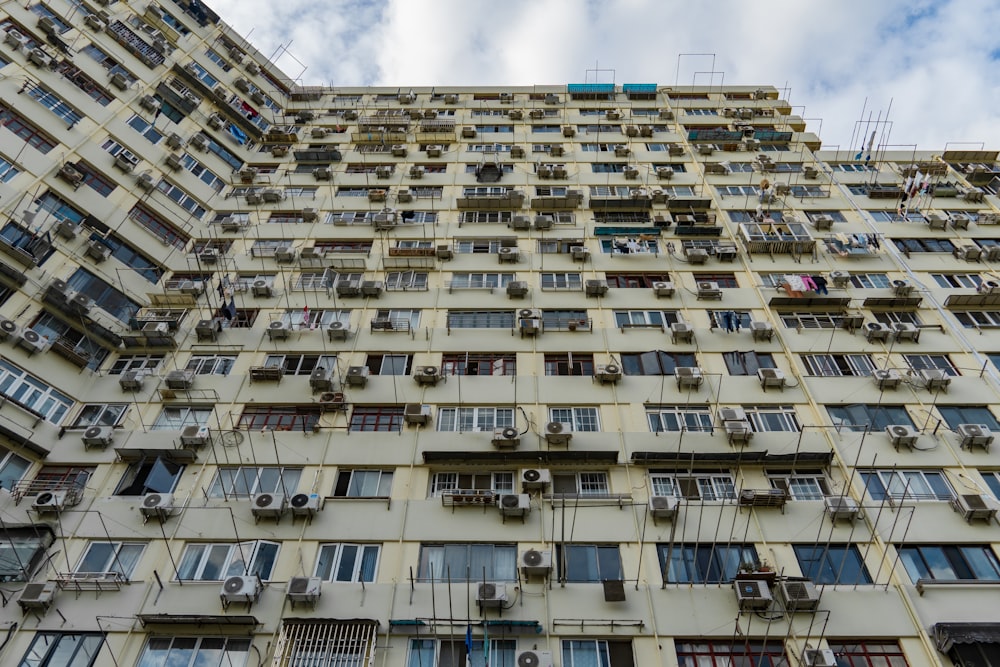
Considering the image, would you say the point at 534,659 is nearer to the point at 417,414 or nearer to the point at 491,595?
the point at 491,595

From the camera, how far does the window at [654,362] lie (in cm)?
2194

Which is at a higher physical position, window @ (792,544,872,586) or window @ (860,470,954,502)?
window @ (860,470,954,502)

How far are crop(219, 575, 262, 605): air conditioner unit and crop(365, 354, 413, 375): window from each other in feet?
27.6

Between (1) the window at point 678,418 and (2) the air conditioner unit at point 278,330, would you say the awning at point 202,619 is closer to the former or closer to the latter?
(2) the air conditioner unit at point 278,330

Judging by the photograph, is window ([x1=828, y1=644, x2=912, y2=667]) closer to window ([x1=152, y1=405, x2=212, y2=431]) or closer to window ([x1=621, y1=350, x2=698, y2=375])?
window ([x1=621, y1=350, x2=698, y2=375])

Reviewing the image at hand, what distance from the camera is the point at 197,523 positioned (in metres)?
17.7

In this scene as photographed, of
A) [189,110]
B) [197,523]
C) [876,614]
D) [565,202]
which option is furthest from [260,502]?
[189,110]

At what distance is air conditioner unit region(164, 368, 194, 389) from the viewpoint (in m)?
21.1

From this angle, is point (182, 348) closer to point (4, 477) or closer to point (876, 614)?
point (4, 477)

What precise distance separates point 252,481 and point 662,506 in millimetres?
12146

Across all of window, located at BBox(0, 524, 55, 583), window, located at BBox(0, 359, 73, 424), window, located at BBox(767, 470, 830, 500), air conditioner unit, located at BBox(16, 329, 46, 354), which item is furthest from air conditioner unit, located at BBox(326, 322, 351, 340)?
window, located at BBox(767, 470, 830, 500)

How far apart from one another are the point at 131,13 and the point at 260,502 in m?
32.2

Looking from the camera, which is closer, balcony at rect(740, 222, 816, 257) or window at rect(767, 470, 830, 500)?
window at rect(767, 470, 830, 500)

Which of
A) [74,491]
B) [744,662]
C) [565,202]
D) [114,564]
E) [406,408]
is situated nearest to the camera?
[744,662]
